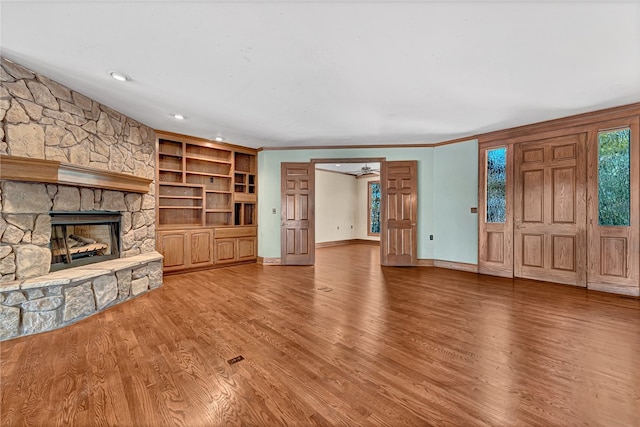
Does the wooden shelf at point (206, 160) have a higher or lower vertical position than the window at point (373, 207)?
higher

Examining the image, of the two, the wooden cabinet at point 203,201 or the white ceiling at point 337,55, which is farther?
the wooden cabinet at point 203,201

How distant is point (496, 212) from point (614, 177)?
1.55m

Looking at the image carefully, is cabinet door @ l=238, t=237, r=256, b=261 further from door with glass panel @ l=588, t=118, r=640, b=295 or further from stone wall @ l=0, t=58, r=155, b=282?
door with glass panel @ l=588, t=118, r=640, b=295

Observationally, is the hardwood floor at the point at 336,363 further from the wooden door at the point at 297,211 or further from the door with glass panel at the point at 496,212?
the wooden door at the point at 297,211

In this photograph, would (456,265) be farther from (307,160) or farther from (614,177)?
(307,160)

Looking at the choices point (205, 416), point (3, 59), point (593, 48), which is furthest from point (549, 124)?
point (3, 59)

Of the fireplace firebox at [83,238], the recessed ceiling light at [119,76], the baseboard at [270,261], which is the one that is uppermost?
the recessed ceiling light at [119,76]

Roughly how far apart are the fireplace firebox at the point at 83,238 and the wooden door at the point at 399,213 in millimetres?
4690

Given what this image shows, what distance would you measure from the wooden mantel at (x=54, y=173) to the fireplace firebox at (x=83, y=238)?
1.51 ft

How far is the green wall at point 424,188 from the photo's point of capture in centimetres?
532

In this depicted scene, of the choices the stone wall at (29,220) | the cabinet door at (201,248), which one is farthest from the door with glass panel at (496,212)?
the stone wall at (29,220)

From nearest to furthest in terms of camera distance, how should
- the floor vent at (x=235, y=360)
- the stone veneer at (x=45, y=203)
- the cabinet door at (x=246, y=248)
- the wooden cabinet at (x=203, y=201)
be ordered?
1. the floor vent at (x=235, y=360)
2. the stone veneer at (x=45, y=203)
3. the wooden cabinet at (x=203, y=201)
4. the cabinet door at (x=246, y=248)

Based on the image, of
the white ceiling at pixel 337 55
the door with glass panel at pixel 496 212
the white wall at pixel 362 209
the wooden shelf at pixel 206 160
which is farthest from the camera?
the white wall at pixel 362 209

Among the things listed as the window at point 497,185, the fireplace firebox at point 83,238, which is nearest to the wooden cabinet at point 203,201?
the fireplace firebox at point 83,238
